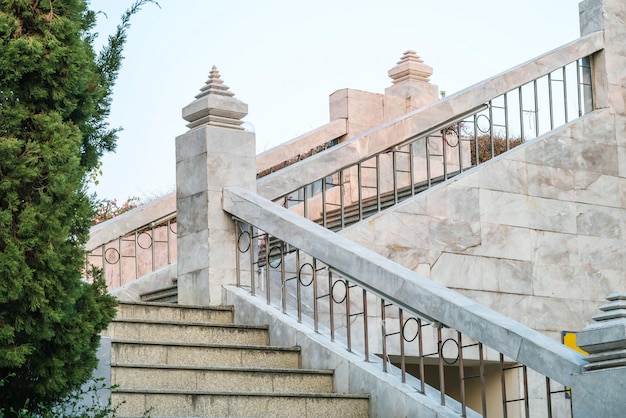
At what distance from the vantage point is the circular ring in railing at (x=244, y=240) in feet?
31.7

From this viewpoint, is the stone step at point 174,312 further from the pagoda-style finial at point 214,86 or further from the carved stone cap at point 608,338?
the carved stone cap at point 608,338

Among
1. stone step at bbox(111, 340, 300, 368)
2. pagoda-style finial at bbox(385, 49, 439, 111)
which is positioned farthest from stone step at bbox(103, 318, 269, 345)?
pagoda-style finial at bbox(385, 49, 439, 111)

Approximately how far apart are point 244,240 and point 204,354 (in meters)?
1.57

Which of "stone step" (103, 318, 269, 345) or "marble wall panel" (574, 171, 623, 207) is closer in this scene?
"stone step" (103, 318, 269, 345)

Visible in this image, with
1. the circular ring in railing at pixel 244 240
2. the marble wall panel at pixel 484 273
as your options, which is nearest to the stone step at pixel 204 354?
the circular ring in railing at pixel 244 240

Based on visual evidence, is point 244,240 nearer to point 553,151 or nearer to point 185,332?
point 185,332

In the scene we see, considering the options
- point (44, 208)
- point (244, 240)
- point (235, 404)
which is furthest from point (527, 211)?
point (44, 208)

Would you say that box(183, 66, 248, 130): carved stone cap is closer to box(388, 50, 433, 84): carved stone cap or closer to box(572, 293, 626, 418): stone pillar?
box(572, 293, 626, 418): stone pillar

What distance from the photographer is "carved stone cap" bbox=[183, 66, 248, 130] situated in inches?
385

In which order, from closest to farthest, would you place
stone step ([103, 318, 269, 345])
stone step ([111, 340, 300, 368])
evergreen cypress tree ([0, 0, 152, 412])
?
evergreen cypress tree ([0, 0, 152, 412])
stone step ([111, 340, 300, 368])
stone step ([103, 318, 269, 345])

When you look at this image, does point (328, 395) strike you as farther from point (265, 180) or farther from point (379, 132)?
point (379, 132)

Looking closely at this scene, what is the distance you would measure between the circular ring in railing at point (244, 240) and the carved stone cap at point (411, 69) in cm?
692

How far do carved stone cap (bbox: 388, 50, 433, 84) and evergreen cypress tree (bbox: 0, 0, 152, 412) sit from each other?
A: 992 centimetres

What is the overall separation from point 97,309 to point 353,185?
30.1 feet
